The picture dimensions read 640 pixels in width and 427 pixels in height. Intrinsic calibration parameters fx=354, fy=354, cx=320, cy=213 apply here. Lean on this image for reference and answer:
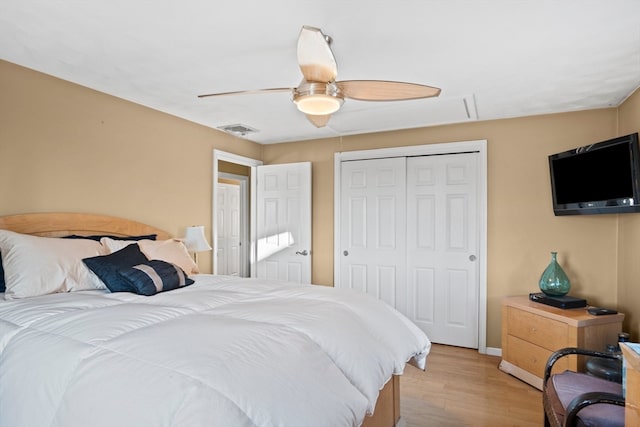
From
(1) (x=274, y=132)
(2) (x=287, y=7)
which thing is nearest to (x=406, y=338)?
(2) (x=287, y=7)

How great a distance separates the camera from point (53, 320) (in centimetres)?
156

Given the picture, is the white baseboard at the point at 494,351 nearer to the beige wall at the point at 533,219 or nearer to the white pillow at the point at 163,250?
the beige wall at the point at 533,219

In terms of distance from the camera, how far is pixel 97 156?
9.55ft

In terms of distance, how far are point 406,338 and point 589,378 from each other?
1003 mm

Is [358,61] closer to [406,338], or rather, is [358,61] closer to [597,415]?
[406,338]

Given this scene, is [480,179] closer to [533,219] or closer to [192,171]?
[533,219]

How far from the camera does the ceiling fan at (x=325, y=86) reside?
5.59 feet

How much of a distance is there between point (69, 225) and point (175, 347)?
1997 millimetres

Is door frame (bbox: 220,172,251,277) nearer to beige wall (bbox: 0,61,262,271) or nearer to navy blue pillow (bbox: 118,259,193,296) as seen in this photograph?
beige wall (bbox: 0,61,262,271)

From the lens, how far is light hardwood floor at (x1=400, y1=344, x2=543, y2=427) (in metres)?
2.39

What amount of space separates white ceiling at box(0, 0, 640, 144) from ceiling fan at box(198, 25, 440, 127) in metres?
0.23

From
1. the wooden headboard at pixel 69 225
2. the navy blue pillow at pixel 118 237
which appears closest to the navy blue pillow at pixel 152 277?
the navy blue pillow at pixel 118 237

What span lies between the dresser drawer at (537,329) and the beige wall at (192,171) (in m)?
0.50

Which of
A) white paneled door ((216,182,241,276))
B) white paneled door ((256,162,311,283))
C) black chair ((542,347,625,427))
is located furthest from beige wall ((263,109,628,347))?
white paneled door ((216,182,241,276))
